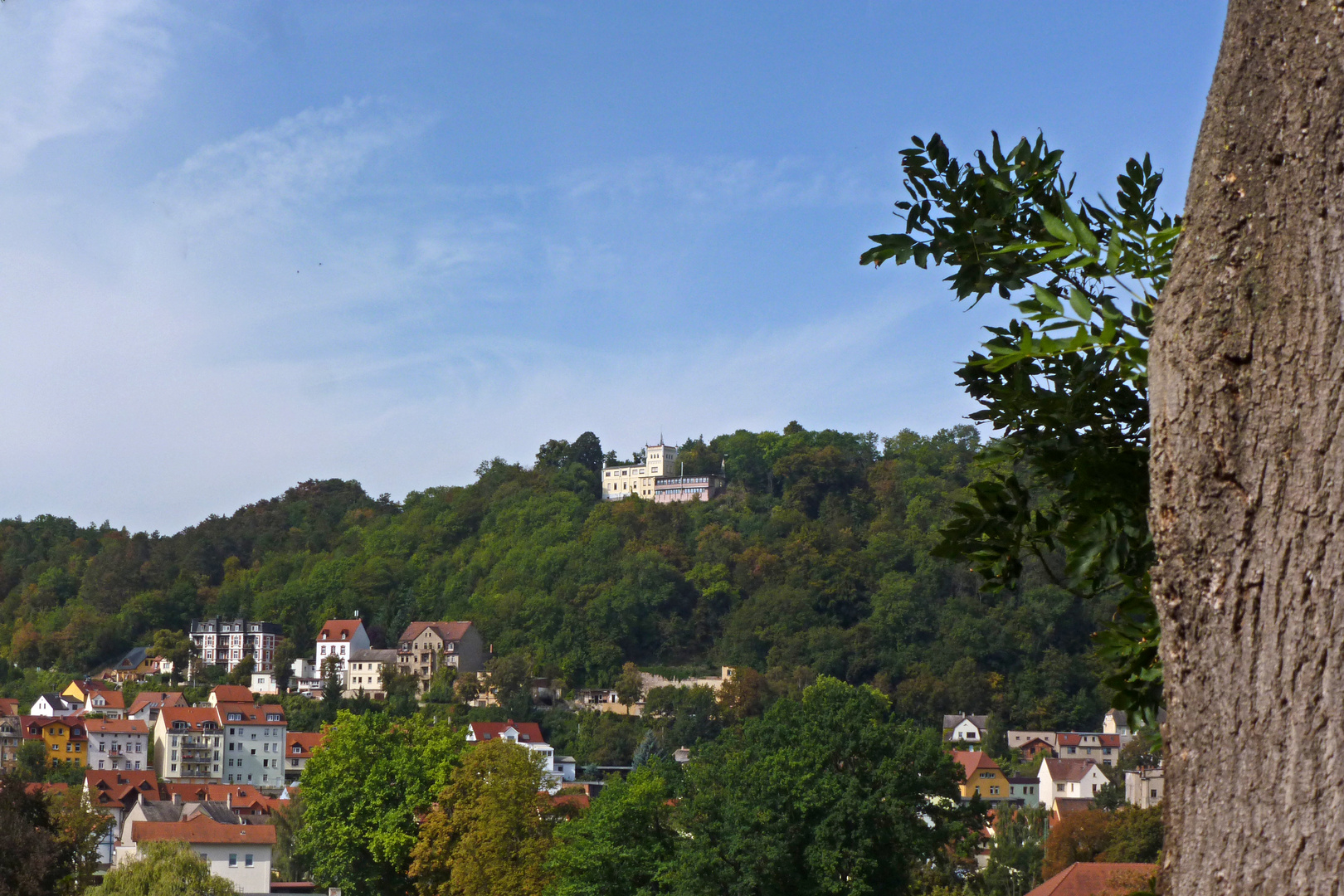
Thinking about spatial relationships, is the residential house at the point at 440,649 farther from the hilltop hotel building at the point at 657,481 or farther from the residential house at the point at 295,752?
the hilltop hotel building at the point at 657,481

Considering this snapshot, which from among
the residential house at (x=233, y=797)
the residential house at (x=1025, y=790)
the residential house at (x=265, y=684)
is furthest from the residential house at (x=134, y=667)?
the residential house at (x=1025, y=790)

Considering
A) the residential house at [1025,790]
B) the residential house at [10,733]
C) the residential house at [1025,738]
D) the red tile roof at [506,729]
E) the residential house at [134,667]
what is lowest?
the residential house at [1025,790]

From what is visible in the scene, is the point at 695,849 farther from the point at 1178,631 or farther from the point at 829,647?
the point at 829,647

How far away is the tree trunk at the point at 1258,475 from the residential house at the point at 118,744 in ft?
287

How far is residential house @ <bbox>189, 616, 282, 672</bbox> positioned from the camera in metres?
114

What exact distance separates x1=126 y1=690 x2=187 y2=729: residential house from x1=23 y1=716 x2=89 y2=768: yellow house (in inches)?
192

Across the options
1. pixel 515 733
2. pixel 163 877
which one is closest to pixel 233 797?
pixel 515 733

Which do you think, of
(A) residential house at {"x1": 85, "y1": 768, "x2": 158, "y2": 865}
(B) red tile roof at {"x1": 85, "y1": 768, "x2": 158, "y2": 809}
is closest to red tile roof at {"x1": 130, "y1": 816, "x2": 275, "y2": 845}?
(A) residential house at {"x1": 85, "y1": 768, "x2": 158, "y2": 865}

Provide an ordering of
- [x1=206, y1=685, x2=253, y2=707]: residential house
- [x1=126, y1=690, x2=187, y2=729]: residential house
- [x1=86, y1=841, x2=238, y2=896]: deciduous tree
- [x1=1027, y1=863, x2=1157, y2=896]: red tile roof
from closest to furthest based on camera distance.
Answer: [x1=1027, y1=863, x2=1157, y2=896]: red tile roof < [x1=86, y1=841, x2=238, y2=896]: deciduous tree < [x1=126, y1=690, x2=187, y2=729]: residential house < [x1=206, y1=685, x2=253, y2=707]: residential house

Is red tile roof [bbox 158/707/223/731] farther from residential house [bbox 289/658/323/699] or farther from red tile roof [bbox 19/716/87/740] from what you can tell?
residential house [bbox 289/658/323/699]

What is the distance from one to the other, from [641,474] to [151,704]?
60.1 meters

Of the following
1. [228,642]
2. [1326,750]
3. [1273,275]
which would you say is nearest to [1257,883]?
[1326,750]

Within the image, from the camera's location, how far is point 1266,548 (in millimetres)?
1888

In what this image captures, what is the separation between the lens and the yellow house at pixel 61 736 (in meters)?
81.6
